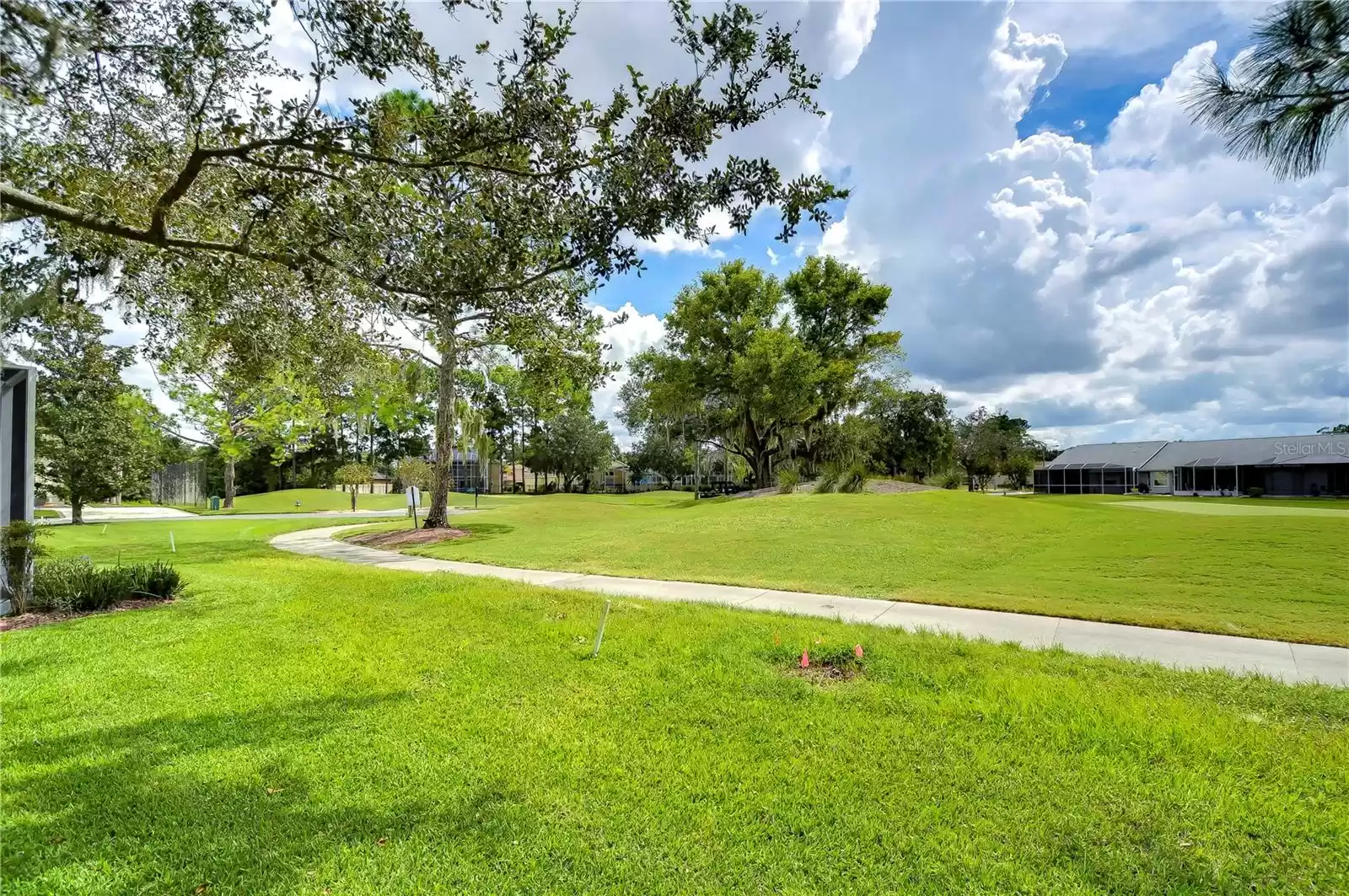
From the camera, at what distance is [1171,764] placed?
3549 mm

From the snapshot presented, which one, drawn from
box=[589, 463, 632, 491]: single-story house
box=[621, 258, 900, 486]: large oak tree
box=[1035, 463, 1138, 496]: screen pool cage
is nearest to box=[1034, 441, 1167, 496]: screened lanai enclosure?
box=[1035, 463, 1138, 496]: screen pool cage

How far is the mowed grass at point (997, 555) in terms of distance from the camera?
809cm

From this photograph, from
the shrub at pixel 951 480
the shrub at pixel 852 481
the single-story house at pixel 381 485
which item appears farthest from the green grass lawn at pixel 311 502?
the shrub at pixel 951 480

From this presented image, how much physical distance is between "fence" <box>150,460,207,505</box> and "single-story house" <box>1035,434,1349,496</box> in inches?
2438

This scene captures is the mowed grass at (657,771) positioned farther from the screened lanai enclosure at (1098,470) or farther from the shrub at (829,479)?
the screened lanai enclosure at (1098,470)

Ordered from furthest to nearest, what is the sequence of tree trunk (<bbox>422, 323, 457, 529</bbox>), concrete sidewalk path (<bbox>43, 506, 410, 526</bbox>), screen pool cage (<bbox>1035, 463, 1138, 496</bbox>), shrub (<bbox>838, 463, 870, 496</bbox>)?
screen pool cage (<bbox>1035, 463, 1138, 496</bbox>) < concrete sidewalk path (<bbox>43, 506, 410, 526</bbox>) < shrub (<bbox>838, 463, 870, 496</bbox>) < tree trunk (<bbox>422, 323, 457, 529</bbox>)

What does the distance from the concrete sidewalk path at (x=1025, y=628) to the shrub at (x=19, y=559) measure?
478 centimetres

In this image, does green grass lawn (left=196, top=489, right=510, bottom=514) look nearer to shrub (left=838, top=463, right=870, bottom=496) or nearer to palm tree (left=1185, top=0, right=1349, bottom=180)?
shrub (left=838, top=463, right=870, bottom=496)

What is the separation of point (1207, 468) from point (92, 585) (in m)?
54.4

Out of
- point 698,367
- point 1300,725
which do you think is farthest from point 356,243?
point 698,367

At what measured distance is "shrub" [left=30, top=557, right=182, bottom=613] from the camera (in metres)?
7.96

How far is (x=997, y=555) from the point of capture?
43.5 feet

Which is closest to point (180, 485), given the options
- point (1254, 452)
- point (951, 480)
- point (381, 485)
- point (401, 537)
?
point (381, 485)

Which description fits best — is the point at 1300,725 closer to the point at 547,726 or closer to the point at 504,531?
the point at 547,726
